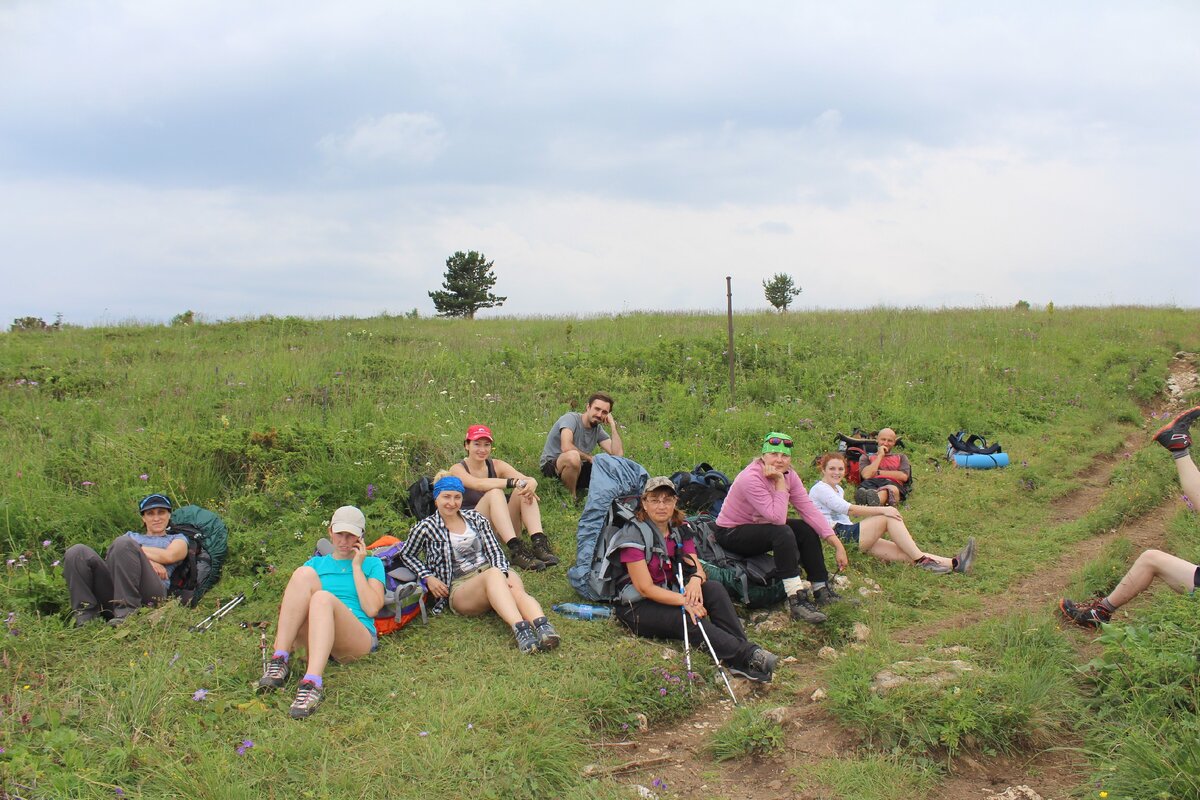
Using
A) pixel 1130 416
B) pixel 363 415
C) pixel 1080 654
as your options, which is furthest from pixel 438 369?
pixel 1130 416

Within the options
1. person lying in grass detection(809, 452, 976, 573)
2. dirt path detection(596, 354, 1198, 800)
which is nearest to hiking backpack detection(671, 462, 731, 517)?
person lying in grass detection(809, 452, 976, 573)

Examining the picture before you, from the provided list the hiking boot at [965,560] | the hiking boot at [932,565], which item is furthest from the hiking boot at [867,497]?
the hiking boot at [965,560]

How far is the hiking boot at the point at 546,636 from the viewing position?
17.2 feet

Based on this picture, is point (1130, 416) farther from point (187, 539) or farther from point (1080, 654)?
point (187, 539)

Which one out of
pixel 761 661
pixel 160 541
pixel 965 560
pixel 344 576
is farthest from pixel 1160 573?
pixel 160 541

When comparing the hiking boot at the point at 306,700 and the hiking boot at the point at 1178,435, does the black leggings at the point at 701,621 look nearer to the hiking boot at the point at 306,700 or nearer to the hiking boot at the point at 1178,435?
the hiking boot at the point at 306,700

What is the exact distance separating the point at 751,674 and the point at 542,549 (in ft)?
8.02

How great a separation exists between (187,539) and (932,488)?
25.2ft

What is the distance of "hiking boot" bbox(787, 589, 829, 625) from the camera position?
19.2ft

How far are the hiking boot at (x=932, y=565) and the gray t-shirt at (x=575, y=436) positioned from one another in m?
3.20

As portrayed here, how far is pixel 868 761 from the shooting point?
3994 millimetres

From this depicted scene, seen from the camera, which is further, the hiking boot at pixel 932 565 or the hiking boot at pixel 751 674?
the hiking boot at pixel 932 565

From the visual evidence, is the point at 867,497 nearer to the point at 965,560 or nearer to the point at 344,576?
the point at 965,560

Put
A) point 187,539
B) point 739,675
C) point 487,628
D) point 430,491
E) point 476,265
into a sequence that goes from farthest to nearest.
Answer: point 476,265, point 430,491, point 187,539, point 487,628, point 739,675
